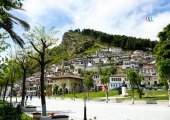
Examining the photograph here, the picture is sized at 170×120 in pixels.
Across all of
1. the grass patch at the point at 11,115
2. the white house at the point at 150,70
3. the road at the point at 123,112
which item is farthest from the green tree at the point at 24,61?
the white house at the point at 150,70

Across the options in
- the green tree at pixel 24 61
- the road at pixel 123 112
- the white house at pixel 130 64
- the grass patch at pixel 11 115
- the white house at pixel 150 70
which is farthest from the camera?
the white house at pixel 130 64

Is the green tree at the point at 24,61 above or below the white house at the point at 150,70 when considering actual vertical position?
below

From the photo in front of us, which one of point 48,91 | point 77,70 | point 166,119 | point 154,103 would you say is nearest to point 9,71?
point 154,103

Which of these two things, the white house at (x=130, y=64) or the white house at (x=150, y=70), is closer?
the white house at (x=150, y=70)

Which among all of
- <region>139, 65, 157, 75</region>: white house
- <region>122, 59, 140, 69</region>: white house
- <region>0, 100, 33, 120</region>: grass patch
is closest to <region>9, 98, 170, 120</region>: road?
<region>0, 100, 33, 120</region>: grass patch

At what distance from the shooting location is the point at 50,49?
30.0 m

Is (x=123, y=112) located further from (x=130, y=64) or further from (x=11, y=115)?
(x=130, y=64)

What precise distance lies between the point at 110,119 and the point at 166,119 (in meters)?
4.76

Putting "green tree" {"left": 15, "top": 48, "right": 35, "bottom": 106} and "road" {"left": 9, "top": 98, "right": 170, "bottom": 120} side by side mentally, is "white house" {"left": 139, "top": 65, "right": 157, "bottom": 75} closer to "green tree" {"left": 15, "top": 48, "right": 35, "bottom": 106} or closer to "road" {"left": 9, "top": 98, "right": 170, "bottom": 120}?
"road" {"left": 9, "top": 98, "right": 170, "bottom": 120}

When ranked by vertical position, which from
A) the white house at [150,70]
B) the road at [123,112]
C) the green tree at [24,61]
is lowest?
the road at [123,112]

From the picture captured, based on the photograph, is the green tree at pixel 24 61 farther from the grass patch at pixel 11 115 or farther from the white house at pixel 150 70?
the white house at pixel 150 70

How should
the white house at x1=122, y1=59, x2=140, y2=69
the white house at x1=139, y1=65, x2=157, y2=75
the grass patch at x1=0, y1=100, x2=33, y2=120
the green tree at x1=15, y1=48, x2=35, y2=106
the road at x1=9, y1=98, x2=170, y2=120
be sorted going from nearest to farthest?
the grass patch at x1=0, y1=100, x2=33, y2=120 < the road at x1=9, y1=98, x2=170, y2=120 < the green tree at x1=15, y1=48, x2=35, y2=106 < the white house at x1=139, y1=65, x2=157, y2=75 < the white house at x1=122, y1=59, x2=140, y2=69

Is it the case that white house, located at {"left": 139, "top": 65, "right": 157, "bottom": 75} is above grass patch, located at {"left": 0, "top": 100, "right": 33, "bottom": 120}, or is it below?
above

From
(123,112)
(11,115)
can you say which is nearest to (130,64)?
(123,112)
